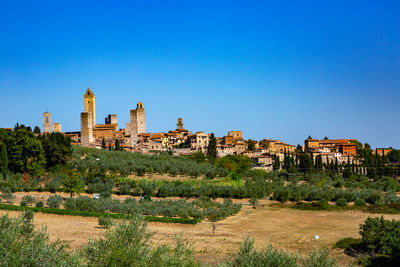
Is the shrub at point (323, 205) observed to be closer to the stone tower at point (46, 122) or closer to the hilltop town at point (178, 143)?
the hilltop town at point (178, 143)

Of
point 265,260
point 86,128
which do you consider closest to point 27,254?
point 265,260

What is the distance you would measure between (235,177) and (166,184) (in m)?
10.7

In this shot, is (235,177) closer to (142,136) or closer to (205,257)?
(205,257)

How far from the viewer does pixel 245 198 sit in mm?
45688

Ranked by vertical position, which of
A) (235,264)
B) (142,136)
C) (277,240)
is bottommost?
(277,240)

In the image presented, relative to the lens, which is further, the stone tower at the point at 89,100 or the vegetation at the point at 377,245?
the stone tower at the point at 89,100

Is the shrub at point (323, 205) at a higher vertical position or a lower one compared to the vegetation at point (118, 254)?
lower

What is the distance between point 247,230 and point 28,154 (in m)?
26.9

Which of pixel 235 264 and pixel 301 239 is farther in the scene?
pixel 301 239

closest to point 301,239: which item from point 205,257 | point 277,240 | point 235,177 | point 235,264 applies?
point 277,240

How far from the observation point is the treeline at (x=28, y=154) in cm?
4600

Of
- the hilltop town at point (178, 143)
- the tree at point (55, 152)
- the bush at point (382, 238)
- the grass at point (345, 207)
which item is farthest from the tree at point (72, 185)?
the hilltop town at point (178, 143)

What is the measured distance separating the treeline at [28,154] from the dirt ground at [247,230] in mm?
15900

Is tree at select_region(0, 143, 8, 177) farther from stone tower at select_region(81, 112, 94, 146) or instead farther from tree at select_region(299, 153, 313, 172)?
stone tower at select_region(81, 112, 94, 146)
